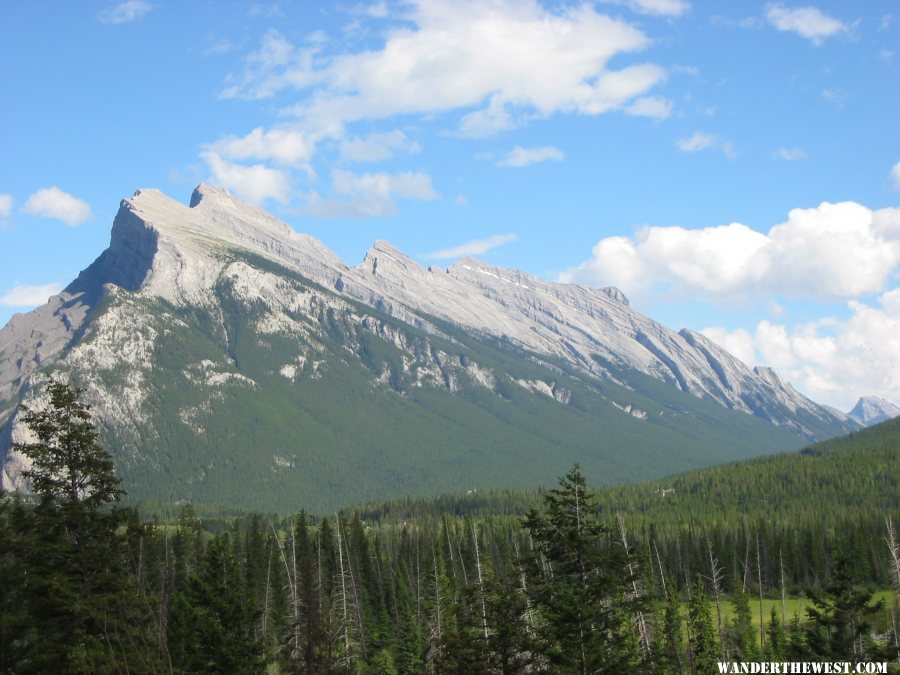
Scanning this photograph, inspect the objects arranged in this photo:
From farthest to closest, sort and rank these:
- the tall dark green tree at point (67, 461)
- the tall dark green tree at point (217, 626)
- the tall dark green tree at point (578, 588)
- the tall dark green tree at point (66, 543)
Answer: the tall dark green tree at point (217, 626) → the tall dark green tree at point (578, 588) → the tall dark green tree at point (67, 461) → the tall dark green tree at point (66, 543)

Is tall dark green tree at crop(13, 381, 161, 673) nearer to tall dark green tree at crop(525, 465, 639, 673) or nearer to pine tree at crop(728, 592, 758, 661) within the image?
tall dark green tree at crop(525, 465, 639, 673)

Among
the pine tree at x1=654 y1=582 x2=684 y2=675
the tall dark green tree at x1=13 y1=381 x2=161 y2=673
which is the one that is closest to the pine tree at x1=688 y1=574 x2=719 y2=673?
the pine tree at x1=654 y1=582 x2=684 y2=675

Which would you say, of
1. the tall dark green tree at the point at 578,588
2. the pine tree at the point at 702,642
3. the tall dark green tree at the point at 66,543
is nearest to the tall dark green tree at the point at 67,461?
the tall dark green tree at the point at 66,543

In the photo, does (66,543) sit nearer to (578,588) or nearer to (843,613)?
(578,588)

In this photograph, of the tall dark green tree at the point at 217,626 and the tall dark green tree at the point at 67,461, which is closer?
the tall dark green tree at the point at 67,461

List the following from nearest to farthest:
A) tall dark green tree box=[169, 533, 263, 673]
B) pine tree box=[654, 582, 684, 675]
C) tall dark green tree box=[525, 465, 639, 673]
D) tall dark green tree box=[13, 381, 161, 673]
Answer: tall dark green tree box=[13, 381, 161, 673]
tall dark green tree box=[525, 465, 639, 673]
tall dark green tree box=[169, 533, 263, 673]
pine tree box=[654, 582, 684, 675]

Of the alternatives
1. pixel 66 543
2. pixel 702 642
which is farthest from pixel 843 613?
pixel 66 543

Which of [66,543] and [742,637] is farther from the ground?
[66,543]

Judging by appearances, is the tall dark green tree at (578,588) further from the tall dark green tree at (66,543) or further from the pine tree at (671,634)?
the pine tree at (671,634)

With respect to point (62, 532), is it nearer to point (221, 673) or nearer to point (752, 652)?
point (221, 673)

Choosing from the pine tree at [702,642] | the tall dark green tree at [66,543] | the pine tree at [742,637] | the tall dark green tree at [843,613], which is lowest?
the pine tree at [742,637]

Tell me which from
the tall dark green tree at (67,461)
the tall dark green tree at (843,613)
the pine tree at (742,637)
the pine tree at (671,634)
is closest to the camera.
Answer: the tall dark green tree at (67,461)

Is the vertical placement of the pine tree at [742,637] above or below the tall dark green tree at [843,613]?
below

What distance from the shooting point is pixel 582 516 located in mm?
38219
